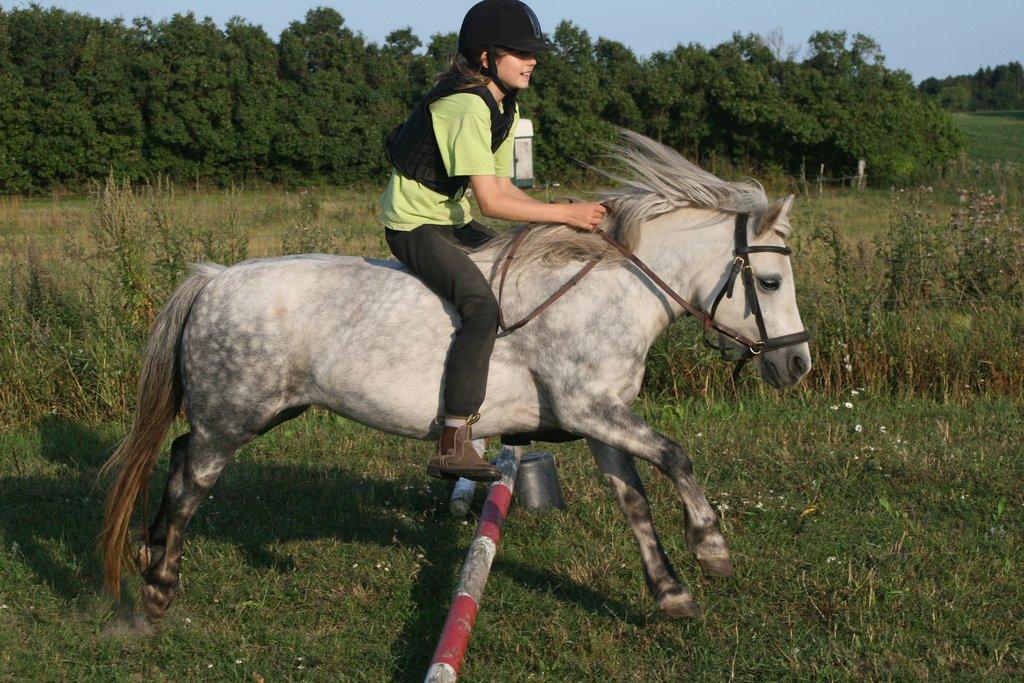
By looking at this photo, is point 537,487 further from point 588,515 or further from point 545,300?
point 545,300

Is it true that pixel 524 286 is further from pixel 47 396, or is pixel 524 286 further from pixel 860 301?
pixel 47 396

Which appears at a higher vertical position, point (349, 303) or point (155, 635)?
point (349, 303)

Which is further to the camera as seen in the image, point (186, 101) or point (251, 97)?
point (251, 97)

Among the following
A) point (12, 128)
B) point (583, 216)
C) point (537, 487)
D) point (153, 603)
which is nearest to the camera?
point (583, 216)

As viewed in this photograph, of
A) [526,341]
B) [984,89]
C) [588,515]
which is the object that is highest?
[984,89]

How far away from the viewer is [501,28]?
4262 millimetres

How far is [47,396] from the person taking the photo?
8.21 metres

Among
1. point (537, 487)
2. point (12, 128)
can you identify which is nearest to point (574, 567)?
point (537, 487)

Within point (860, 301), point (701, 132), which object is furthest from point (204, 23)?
point (860, 301)

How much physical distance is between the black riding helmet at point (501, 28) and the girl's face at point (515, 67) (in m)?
0.03

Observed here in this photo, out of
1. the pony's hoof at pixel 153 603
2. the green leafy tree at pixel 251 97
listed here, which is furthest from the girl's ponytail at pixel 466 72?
the green leafy tree at pixel 251 97

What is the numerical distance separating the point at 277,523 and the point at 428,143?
2856mm

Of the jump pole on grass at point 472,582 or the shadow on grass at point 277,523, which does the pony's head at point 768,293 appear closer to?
the shadow on grass at point 277,523

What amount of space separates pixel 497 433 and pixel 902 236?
5.86 metres
